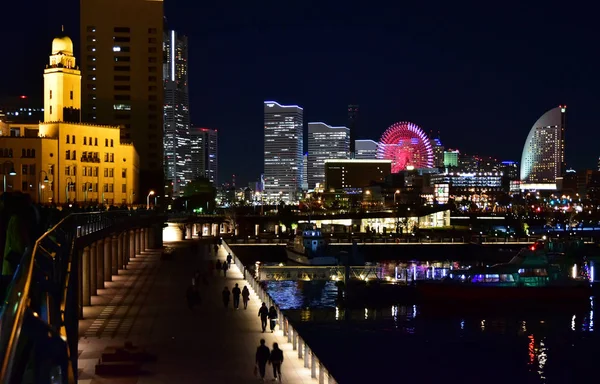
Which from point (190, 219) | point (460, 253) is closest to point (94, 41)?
point (190, 219)

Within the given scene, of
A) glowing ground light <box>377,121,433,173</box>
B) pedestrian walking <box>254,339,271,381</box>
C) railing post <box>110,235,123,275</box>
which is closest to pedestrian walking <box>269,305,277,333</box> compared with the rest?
pedestrian walking <box>254,339,271,381</box>

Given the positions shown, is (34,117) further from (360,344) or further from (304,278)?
(360,344)

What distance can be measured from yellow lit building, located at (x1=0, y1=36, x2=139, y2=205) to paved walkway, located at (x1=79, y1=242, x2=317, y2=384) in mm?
38416

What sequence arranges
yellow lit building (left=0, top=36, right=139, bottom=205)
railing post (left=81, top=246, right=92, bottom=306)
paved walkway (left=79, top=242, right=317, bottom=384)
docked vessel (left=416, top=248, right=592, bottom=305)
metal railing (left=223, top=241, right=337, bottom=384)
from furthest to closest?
yellow lit building (left=0, top=36, right=139, bottom=205) → docked vessel (left=416, top=248, right=592, bottom=305) → railing post (left=81, top=246, right=92, bottom=306) → paved walkway (left=79, top=242, right=317, bottom=384) → metal railing (left=223, top=241, right=337, bottom=384)

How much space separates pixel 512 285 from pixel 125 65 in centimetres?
7972

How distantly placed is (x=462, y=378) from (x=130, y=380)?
16333 millimetres

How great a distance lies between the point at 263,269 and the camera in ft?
212

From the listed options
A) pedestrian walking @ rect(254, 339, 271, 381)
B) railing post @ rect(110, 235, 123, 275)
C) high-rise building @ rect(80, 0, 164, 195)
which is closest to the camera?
pedestrian walking @ rect(254, 339, 271, 381)

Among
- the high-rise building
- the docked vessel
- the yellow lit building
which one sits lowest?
the docked vessel

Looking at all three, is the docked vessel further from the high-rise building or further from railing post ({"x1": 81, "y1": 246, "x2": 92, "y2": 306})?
the high-rise building

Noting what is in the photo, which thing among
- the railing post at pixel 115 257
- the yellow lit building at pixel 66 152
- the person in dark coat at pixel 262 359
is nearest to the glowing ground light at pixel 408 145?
the yellow lit building at pixel 66 152

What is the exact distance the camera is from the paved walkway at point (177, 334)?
19906 millimetres

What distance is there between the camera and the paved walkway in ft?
65.3

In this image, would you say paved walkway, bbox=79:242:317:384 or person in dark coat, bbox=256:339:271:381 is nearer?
person in dark coat, bbox=256:339:271:381
